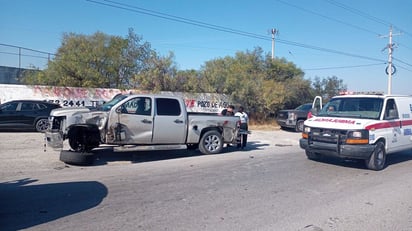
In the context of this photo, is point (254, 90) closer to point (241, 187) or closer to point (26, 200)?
point (241, 187)

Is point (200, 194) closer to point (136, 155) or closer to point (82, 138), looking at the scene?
point (82, 138)

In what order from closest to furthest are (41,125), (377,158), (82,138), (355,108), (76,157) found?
(76,157) < (377,158) < (82,138) < (355,108) < (41,125)

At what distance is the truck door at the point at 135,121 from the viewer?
929cm

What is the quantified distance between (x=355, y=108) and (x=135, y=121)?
6.35 metres

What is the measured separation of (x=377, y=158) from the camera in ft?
29.0

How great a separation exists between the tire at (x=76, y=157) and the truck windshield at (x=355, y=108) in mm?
6770

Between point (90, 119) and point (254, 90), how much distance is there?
16.7 metres

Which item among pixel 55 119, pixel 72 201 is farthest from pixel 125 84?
pixel 72 201

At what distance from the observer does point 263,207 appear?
18.2 feet

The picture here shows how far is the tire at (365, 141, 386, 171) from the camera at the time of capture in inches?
342

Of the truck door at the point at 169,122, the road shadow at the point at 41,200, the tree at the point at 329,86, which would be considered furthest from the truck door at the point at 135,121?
the tree at the point at 329,86

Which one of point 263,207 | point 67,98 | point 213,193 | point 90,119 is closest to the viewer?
point 263,207

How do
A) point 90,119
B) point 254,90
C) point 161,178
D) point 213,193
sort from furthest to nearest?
1. point 254,90
2. point 90,119
3. point 161,178
4. point 213,193

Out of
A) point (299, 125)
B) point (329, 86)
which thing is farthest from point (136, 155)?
point (329, 86)
